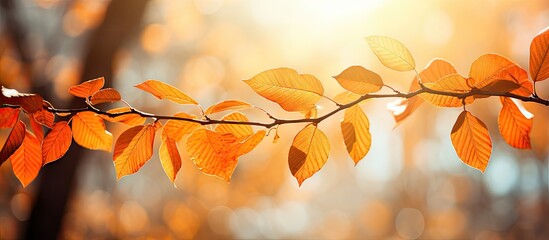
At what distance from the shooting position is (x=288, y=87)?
46cm

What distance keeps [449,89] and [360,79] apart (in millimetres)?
78

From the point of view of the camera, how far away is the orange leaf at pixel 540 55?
46 centimetres

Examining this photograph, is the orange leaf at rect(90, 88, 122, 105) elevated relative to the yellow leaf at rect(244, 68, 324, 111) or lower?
lower

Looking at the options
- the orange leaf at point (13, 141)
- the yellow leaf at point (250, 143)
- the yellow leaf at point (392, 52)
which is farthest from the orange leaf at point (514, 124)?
the orange leaf at point (13, 141)

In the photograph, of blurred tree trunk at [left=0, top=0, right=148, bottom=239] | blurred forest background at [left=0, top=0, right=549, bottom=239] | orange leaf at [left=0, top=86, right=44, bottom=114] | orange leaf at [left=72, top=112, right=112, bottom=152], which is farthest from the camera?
blurred forest background at [left=0, top=0, right=549, bottom=239]

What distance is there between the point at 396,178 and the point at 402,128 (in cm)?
107

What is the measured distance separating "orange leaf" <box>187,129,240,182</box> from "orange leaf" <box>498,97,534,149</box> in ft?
0.88

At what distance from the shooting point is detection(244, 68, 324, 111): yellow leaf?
1.48 feet

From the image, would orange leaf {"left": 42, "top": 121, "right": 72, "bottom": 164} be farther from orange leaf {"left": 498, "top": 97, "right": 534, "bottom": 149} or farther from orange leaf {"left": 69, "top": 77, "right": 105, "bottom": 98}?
orange leaf {"left": 498, "top": 97, "right": 534, "bottom": 149}

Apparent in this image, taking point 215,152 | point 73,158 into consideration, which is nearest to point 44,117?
point 215,152

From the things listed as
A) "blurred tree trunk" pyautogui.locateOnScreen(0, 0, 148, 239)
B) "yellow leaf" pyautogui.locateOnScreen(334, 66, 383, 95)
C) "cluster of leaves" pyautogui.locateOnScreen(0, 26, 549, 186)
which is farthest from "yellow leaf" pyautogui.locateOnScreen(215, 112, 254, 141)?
"blurred tree trunk" pyautogui.locateOnScreen(0, 0, 148, 239)

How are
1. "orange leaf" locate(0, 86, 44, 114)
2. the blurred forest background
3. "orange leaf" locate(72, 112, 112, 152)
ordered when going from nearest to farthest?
"orange leaf" locate(0, 86, 44, 114) → "orange leaf" locate(72, 112, 112, 152) → the blurred forest background

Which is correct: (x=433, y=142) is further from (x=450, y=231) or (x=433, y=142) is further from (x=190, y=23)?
(x=190, y=23)

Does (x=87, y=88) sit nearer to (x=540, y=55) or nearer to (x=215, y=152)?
(x=215, y=152)
